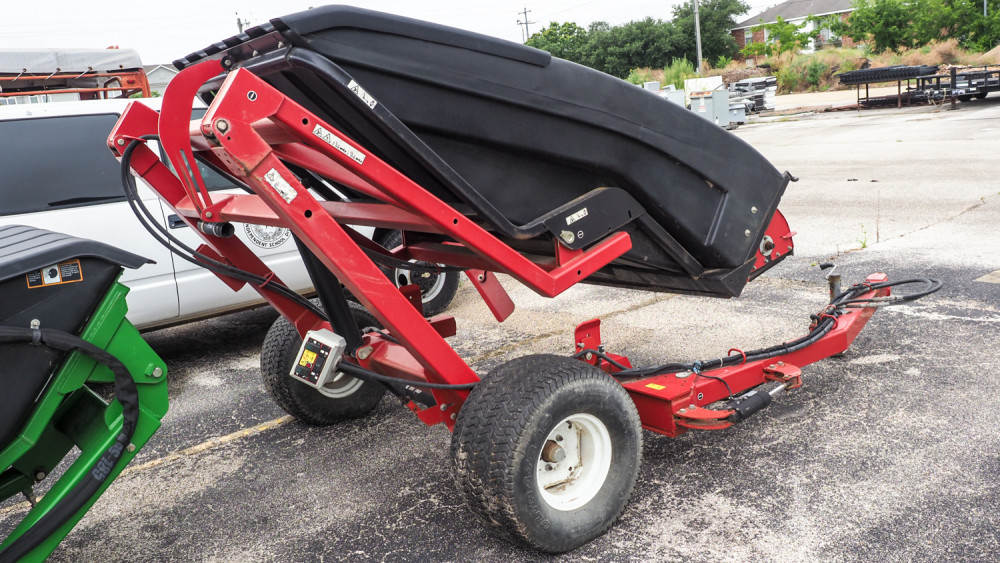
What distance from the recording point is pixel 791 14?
80.9 meters

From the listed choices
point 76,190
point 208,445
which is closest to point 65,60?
point 76,190

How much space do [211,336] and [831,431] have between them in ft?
16.2

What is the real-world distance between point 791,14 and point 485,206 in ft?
287

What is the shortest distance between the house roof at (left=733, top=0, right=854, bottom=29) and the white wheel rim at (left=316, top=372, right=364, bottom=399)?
79.0m

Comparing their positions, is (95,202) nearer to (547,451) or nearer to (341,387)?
(341,387)

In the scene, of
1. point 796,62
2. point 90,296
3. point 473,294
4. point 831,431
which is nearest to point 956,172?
point 473,294

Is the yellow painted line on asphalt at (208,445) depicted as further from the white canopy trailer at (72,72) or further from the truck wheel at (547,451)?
the white canopy trailer at (72,72)

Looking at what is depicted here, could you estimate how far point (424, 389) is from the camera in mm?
3293

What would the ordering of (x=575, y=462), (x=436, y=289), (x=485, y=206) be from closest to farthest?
(x=485, y=206) → (x=575, y=462) → (x=436, y=289)

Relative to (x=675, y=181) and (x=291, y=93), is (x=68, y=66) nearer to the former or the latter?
(x=291, y=93)

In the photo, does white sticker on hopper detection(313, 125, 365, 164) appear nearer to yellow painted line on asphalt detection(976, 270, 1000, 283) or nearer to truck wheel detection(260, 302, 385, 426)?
truck wheel detection(260, 302, 385, 426)

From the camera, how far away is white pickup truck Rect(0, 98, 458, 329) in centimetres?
496

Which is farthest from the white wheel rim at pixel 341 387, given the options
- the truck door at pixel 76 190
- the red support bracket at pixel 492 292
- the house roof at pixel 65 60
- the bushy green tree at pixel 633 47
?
the bushy green tree at pixel 633 47

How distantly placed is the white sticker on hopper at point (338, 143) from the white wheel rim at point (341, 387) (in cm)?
192
